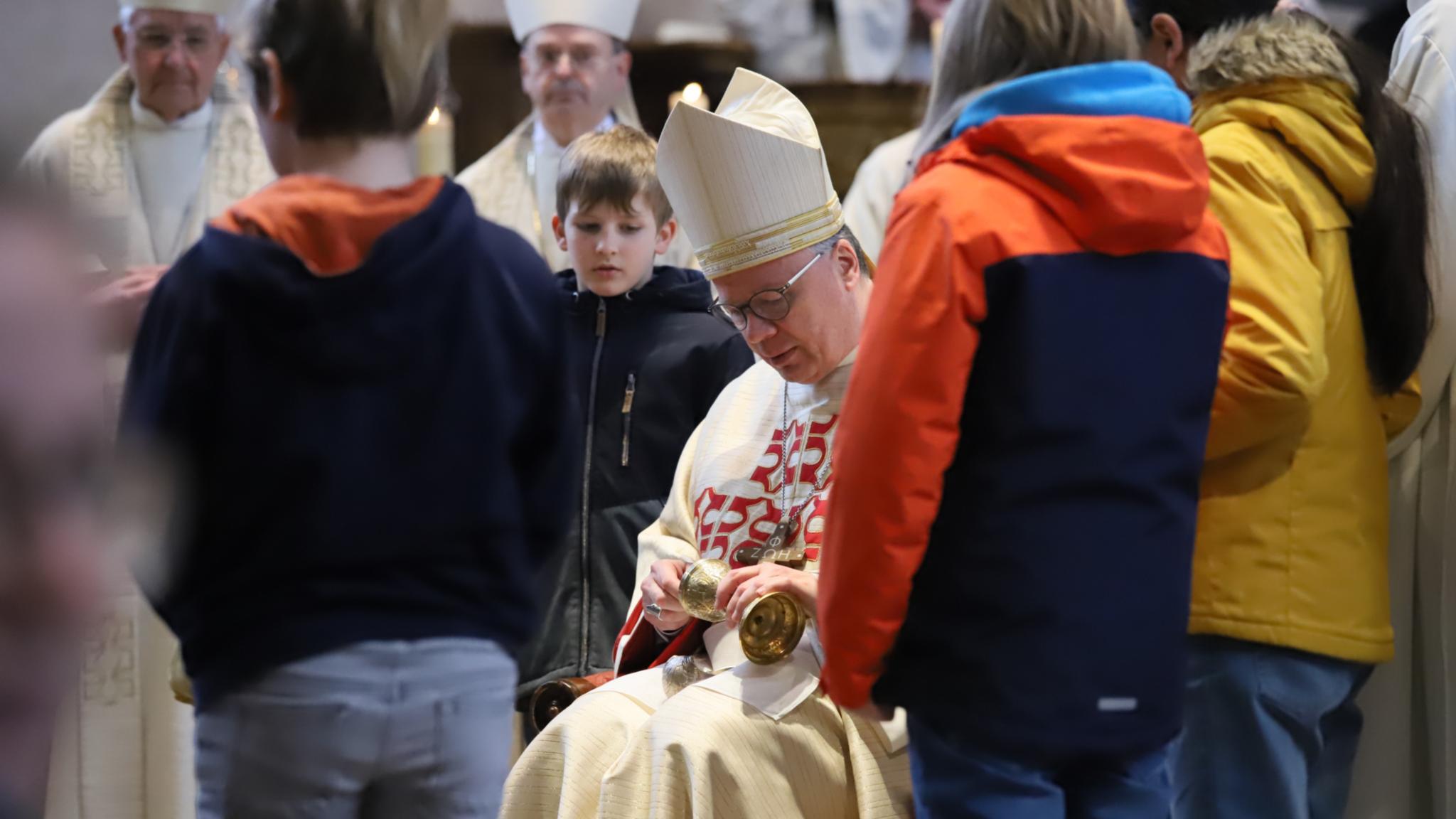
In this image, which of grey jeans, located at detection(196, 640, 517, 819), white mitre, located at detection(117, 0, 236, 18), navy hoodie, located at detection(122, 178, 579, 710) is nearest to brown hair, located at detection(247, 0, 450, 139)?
navy hoodie, located at detection(122, 178, 579, 710)

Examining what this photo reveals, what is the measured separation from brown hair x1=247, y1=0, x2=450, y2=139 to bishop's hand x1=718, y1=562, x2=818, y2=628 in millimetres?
959

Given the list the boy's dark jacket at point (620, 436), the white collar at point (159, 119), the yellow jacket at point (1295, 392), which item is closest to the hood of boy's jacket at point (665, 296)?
the boy's dark jacket at point (620, 436)

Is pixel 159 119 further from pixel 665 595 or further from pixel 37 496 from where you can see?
pixel 37 496

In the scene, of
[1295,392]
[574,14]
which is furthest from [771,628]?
[574,14]

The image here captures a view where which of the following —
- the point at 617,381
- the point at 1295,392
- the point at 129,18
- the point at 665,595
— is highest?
the point at 129,18

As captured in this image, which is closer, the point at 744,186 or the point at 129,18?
the point at 744,186

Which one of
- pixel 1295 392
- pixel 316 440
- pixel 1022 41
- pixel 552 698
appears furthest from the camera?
pixel 552 698

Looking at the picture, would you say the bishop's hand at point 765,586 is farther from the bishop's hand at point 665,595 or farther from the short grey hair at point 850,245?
the short grey hair at point 850,245

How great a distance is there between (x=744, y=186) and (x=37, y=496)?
64.5 inches

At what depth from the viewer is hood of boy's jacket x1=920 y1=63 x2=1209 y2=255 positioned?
6.66ft

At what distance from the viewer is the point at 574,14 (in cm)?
480

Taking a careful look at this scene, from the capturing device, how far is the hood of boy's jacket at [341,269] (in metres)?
1.82

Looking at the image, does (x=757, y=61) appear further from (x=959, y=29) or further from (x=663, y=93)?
(x=959, y=29)

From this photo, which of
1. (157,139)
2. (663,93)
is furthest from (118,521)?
(663,93)
